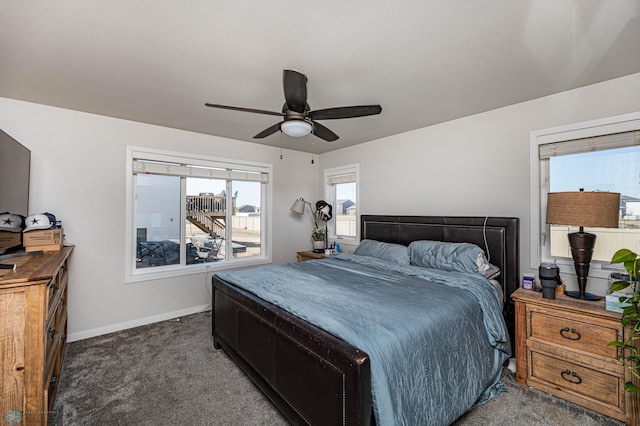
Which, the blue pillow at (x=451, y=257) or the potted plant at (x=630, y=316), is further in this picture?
the blue pillow at (x=451, y=257)

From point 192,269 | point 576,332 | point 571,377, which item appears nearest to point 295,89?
point 576,332

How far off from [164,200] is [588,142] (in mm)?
4611

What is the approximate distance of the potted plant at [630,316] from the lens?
1644 mm

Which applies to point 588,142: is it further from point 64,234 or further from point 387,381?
point 64,234

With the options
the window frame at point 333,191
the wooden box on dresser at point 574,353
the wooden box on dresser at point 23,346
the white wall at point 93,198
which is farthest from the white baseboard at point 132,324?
the wooden box on dresser at point 574,353

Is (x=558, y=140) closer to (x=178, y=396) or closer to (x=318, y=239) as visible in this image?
(x=318, y=239)

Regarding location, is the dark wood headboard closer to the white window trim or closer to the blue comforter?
the white window trim

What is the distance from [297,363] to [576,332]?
6.67ft

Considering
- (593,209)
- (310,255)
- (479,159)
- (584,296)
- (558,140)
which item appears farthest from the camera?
(310,255)

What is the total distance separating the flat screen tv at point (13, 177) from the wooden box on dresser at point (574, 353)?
3970 mm

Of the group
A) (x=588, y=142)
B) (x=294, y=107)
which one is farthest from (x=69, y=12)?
(x=588, y=142)

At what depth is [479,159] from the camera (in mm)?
3100

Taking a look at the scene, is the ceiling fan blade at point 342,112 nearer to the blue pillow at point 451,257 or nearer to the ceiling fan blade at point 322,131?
the ceiling fan blade at point 322,131

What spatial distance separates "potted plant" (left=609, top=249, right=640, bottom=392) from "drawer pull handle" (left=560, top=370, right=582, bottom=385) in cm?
30
